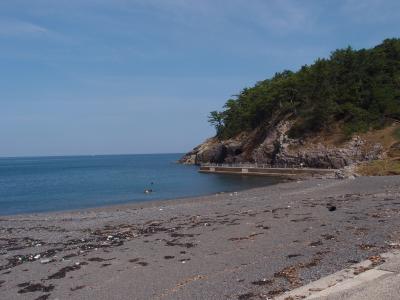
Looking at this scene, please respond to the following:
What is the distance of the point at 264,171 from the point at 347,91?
69.2 ft

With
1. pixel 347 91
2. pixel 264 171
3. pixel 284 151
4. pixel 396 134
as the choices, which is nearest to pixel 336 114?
pixel 347 91

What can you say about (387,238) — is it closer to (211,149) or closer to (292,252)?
(292,252)

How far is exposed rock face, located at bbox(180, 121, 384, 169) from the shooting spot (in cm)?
6769

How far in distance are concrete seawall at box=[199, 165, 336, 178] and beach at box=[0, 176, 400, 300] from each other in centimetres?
4248

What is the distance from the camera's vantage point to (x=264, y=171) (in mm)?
77000

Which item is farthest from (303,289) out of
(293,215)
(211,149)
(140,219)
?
(211,149)

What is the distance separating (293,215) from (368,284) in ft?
40.3

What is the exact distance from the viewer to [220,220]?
21156mm

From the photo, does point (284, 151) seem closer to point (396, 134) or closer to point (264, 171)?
point (264, 171)

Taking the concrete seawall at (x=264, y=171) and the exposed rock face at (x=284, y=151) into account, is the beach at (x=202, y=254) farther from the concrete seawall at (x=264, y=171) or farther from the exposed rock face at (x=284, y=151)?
the exposed rock face at (x=284, y=151)

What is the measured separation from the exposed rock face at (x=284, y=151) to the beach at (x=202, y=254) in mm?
48169

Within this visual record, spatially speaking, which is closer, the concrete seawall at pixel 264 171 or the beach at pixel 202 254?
the beach at pixel 202 254

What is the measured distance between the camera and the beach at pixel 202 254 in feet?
33.7

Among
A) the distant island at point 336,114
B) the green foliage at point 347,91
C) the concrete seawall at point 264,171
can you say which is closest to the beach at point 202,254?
the concrete seawall at point 264,171
